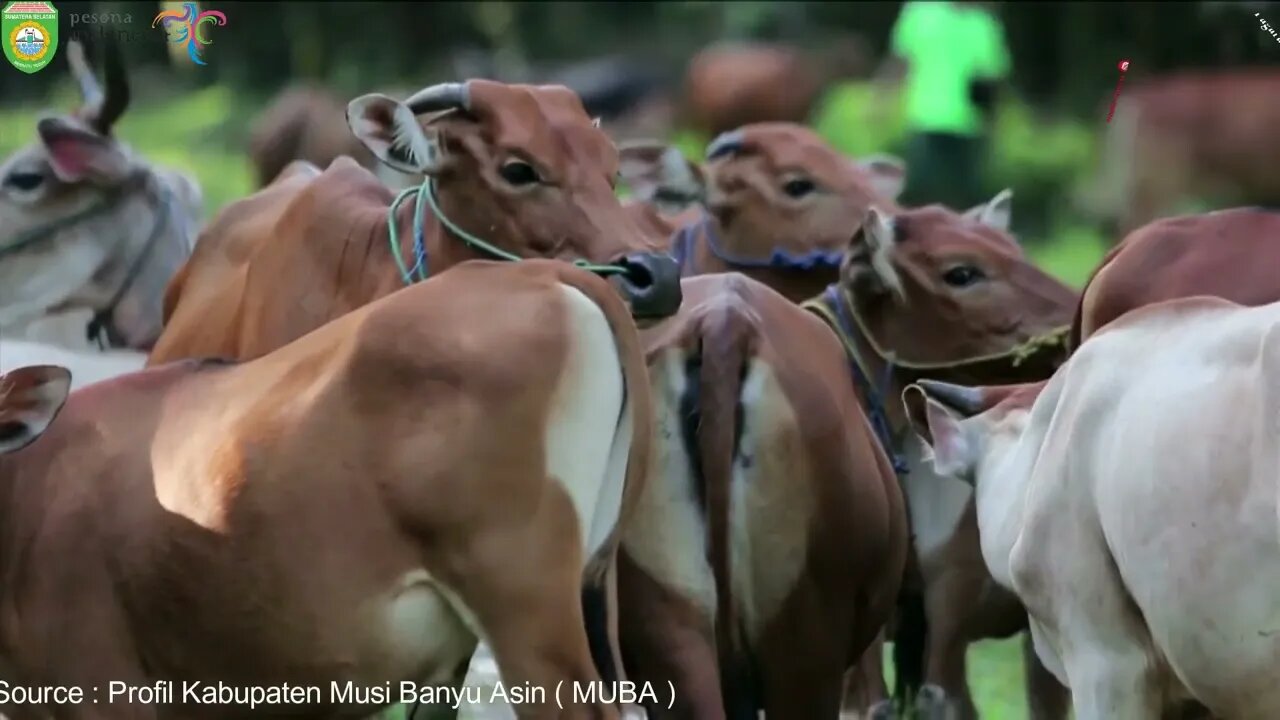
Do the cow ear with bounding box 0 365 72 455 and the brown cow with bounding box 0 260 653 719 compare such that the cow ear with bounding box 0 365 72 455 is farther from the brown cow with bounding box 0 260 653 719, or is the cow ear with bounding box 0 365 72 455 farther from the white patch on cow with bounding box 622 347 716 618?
the white patch on cow with bounding box 622 347 716 618

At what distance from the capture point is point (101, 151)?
809 centimetres

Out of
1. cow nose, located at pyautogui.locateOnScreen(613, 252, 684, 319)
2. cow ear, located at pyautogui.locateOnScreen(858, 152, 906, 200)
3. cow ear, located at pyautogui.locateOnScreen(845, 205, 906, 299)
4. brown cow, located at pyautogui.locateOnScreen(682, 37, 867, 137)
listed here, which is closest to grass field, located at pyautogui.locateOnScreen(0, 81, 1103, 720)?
brown cow, located at pyautogui.locateOnScreen(682, 37, 867, 137)

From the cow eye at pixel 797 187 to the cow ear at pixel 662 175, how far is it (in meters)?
0.29

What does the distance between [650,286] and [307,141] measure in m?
7.78

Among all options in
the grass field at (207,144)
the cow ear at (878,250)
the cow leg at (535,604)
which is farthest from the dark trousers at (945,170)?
the cow leg at (535,604)

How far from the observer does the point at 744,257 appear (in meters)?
7.63

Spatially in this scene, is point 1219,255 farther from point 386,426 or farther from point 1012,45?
point 1012,45

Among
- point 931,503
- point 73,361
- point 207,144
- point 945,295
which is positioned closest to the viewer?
point 931,503

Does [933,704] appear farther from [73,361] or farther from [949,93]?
[949,93]

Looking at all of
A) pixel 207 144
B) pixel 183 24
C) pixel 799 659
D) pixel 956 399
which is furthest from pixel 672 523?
pixel 207 144

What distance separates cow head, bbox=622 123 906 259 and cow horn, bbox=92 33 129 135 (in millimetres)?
1787

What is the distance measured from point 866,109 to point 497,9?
4.48m

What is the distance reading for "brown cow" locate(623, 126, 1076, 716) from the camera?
6484 millimetres

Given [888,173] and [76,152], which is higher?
[76,152]
